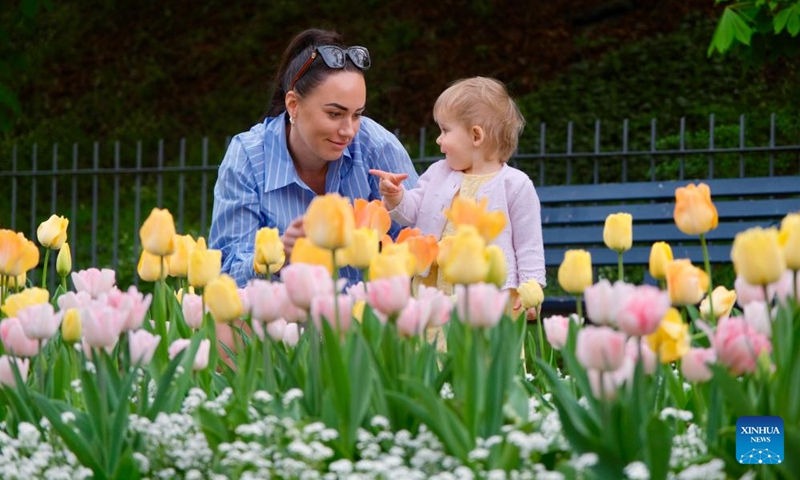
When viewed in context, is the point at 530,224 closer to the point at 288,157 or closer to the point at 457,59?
the point at 288,157

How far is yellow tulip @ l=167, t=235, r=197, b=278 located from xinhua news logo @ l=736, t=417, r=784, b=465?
3.88ft

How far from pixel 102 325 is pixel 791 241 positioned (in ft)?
3.14

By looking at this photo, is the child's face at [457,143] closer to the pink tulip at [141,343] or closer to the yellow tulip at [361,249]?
the yellow tulip at [361,249]

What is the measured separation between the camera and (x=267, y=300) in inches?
67.2

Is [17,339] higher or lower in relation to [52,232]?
lower

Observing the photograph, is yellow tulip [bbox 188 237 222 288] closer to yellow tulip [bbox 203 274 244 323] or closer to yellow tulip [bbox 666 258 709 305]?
yellow tulip [bbox 203 274 244 323]

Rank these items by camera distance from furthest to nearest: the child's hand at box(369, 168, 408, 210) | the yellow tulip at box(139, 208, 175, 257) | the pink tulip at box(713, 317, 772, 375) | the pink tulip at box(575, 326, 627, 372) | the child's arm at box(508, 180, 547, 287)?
the child's arm at box(508, 180, 547, 287) < the child's hand at box(369, 168, 408, 210) < the yellow tulip at box(139, 208, 175, 257) < the pink tulip at box(713, 317, 772, 375) < the pink tulip at box(575, 326, 627, 372)

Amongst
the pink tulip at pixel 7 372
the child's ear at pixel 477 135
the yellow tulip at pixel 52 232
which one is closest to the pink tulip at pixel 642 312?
the pink tulip at pixel 7 372

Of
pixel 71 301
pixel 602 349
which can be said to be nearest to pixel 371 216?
pixel 71 301

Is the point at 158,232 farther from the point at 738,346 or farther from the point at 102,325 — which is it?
the point at 738,346

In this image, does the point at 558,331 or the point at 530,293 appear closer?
the point at 558,331

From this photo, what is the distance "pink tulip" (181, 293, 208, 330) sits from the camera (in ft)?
7.35

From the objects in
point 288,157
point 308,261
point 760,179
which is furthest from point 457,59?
point 308,261

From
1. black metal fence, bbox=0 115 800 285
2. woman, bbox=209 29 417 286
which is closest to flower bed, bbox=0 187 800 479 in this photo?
woman, bbox=209 29 417 286
